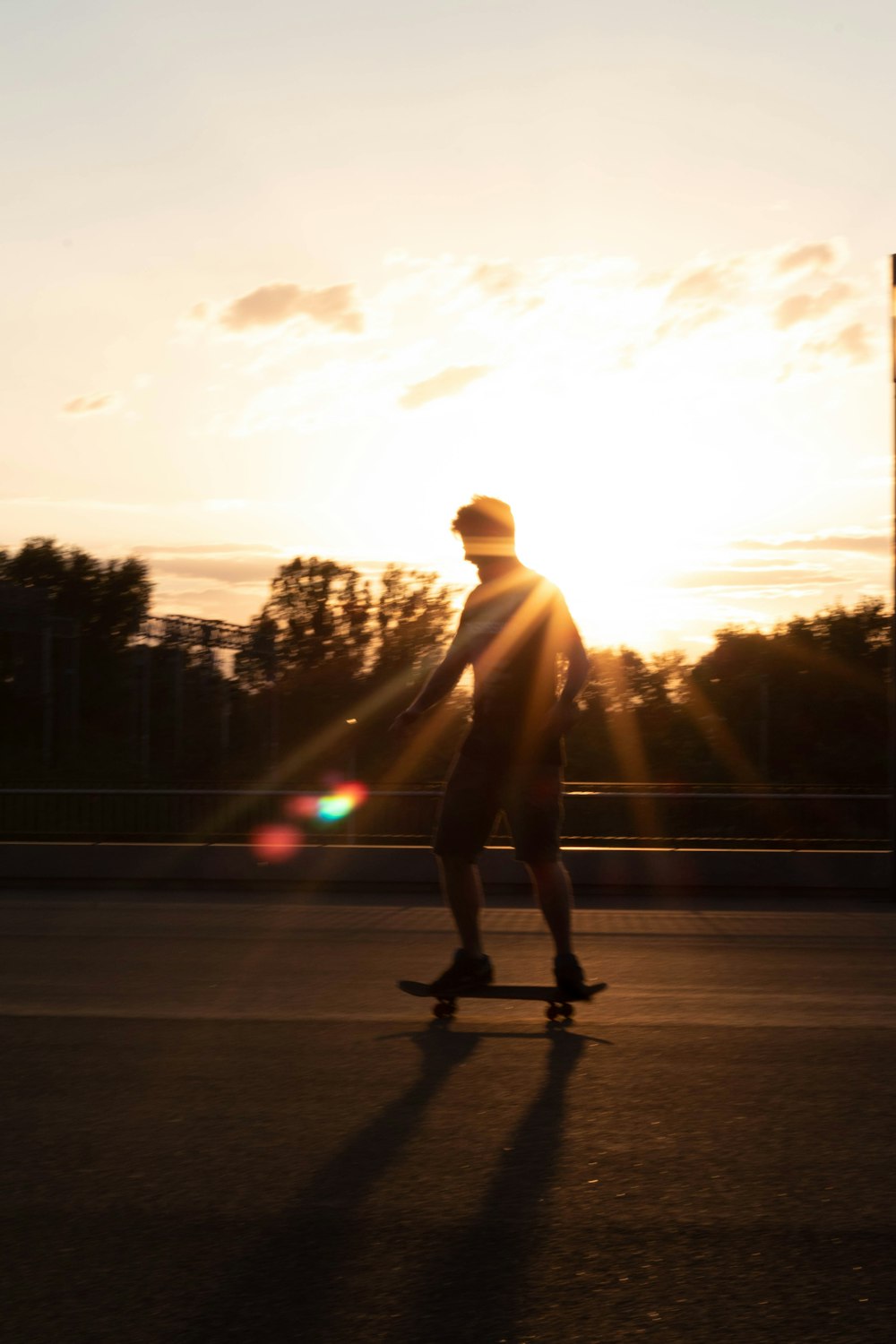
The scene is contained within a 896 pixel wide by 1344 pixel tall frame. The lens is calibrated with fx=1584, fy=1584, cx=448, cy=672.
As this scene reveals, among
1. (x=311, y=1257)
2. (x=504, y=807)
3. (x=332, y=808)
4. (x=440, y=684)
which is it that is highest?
(x=440, y=684)

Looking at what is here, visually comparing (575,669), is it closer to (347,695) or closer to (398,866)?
Result: (398,866)

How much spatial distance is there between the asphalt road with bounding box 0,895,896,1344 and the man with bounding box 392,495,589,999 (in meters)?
0.39

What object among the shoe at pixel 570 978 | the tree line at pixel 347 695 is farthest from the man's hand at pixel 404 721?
the tree line at pixel 347 695

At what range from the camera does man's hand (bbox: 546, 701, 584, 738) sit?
5.90 meters

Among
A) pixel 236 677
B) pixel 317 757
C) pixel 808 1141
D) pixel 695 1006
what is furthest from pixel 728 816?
pixel 317 757

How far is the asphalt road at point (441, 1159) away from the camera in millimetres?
2926

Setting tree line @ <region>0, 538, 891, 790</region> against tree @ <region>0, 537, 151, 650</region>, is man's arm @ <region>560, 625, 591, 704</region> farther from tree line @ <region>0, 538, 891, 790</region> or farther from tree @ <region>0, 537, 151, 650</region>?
tree @ <region>0, 537, 151, 650</region>

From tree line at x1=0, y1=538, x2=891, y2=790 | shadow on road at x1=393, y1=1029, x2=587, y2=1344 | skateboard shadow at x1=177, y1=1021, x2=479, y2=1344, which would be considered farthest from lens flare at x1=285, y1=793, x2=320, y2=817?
tree line at x1=0, y1=538, x2=891, y2=790

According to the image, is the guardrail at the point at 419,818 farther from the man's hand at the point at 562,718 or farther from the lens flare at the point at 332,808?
the man's hand at the point at 562,718

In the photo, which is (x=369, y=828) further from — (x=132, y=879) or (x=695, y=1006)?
(x=695, y=1006)

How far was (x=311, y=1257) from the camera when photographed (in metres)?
3.20

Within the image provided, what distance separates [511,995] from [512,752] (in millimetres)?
921

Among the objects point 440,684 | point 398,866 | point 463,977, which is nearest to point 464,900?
point 463,977

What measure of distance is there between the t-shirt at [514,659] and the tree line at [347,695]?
4571 centimetres
